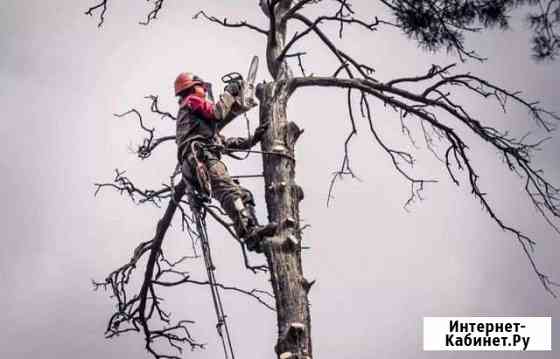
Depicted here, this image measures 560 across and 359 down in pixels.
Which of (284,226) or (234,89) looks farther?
(234,89)

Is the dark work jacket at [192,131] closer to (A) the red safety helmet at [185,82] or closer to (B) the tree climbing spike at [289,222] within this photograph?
(A) the red safety helmet at [185,82]

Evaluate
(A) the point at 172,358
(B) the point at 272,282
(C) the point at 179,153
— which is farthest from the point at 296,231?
(A) the point at 172,358

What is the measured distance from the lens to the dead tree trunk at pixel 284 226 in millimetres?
5805

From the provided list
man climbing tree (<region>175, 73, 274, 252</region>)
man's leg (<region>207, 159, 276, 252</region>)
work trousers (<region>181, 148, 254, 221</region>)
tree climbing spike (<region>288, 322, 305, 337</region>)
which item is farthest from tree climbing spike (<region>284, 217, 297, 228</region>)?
tree climbing spike (<region>288, 322, 305, 337</region>)

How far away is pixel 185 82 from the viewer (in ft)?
24.1

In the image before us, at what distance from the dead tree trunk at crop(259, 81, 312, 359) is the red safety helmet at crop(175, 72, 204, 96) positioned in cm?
60

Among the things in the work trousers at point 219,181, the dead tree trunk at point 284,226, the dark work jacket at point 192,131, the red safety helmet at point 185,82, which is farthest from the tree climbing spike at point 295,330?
the red safety helmet at point 185,82

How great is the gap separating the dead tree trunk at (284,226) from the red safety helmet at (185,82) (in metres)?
0.60

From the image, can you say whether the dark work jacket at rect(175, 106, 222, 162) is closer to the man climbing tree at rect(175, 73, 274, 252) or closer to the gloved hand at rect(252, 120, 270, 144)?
the man climbing tree at rect(175, 73, 274, 252)

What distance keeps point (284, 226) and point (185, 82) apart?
171cm

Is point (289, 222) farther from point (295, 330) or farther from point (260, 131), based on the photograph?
point (260, 131)

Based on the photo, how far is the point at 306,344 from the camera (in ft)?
19.0

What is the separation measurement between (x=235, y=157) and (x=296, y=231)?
1.00 metres

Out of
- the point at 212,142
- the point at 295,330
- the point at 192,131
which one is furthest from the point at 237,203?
the point at 295,330
